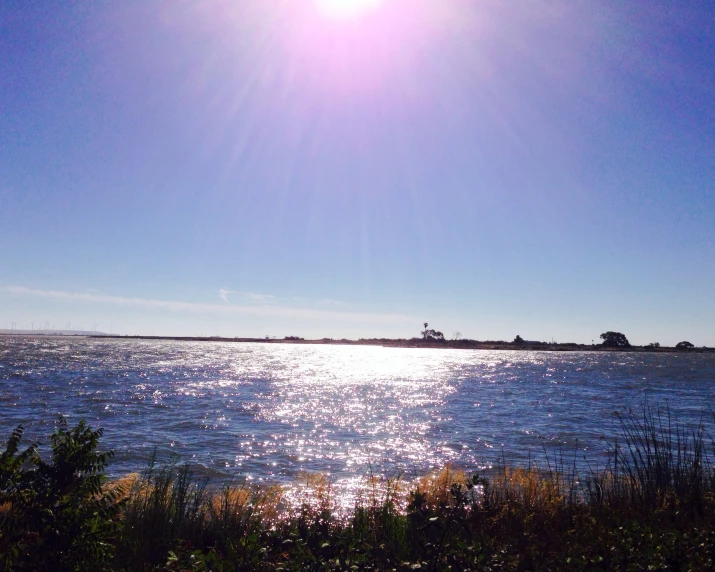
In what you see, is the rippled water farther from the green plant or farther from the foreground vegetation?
the green plant

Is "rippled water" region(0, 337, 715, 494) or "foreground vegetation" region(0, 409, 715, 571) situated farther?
"rippled water" region(0, 337, 715, 494)

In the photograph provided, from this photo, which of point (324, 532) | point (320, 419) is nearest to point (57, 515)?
point (324, 532)

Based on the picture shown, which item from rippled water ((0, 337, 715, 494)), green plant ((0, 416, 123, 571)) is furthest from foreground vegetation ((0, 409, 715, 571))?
rippled water ((0, 337, 715, 494))

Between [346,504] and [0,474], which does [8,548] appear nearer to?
[0,474]

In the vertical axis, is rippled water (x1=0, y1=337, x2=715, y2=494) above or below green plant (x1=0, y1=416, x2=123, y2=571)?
below

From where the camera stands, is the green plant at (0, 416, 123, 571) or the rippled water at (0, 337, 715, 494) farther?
the rippled water at (0, 337, 715, 494)

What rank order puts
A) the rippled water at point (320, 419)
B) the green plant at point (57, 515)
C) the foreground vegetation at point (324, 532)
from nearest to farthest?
the green plant at point (57, 515) → the foreground vegetation at point (324, 532) → the rippled water at point (320, 419)

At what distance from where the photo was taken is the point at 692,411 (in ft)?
115

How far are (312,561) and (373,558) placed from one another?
809 millimetres

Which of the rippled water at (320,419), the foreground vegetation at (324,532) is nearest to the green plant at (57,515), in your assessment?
the foreground vegetation at (324,532)

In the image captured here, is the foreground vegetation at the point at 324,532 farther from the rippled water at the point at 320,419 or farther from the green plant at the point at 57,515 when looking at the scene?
the rippled water at the point at 320,419

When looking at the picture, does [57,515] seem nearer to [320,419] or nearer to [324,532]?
[324,532]

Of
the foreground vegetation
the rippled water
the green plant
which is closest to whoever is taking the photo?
the green plant

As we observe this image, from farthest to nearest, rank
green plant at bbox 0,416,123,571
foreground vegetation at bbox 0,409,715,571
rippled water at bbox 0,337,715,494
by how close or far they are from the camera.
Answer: rippled water at bbox 0,337,715,494 → foreground vegetation at bbox 0,409,715,571 → green plant at bbox 0,416,123,571
